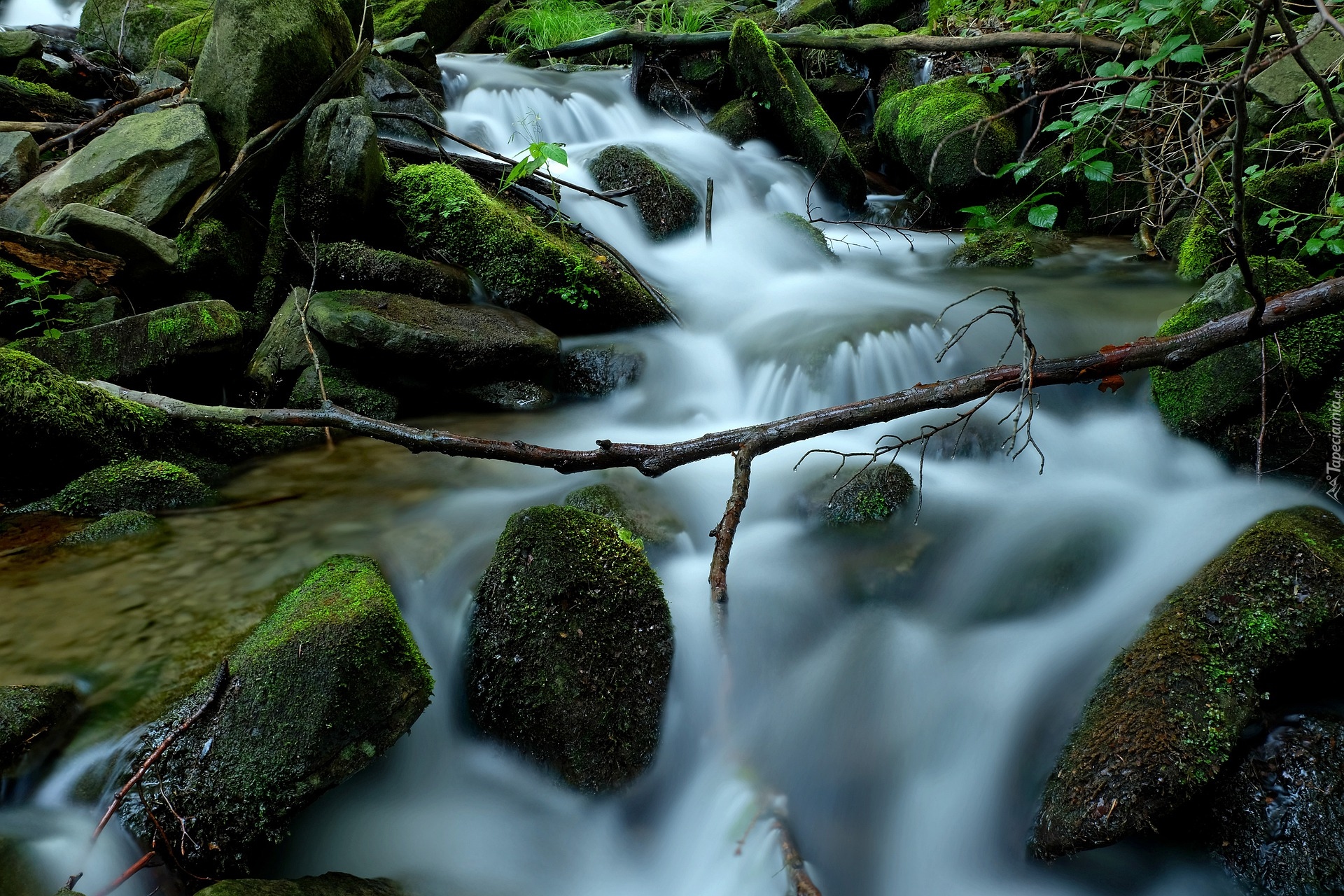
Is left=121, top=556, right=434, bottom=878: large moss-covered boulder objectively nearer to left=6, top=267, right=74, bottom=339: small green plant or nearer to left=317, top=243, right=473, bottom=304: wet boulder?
left=6, top=267, right=74, bottom=339: small green plant

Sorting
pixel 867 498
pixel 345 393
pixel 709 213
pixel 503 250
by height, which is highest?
pixel 503 250

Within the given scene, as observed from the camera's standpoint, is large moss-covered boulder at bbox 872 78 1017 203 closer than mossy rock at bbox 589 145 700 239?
No

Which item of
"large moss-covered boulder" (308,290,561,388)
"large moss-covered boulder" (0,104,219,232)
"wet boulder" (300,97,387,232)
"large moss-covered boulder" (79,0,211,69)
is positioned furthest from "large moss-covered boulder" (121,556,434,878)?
"large moss-covered boulder" (79,0,211,69)

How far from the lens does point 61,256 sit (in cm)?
439

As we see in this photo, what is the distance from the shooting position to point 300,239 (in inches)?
210

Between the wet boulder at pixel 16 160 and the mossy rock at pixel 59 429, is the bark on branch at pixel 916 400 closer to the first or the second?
the mossy rock at pixel 59 429

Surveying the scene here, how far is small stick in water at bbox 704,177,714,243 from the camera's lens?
6902 millimetres

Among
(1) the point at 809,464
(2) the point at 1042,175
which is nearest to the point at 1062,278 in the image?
(2) the point at 1042,175

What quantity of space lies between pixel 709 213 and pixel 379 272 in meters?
3.16

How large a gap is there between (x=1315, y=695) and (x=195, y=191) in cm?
649

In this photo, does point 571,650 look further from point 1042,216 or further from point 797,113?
point 797,113

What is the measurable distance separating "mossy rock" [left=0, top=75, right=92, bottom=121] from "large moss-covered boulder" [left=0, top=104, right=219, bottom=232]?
6.43ft

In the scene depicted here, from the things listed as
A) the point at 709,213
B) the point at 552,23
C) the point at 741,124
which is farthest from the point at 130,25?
the point at 709,213

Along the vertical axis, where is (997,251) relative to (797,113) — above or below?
below
